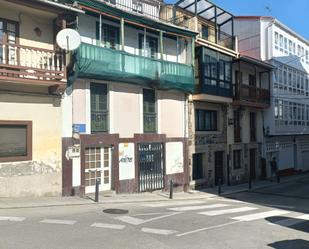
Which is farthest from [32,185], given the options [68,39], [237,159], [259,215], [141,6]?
[237,159]

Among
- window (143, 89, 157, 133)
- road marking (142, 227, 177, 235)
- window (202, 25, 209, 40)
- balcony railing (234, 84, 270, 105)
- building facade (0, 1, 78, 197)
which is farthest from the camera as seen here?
balcony railing (234, 84, 270, 105)

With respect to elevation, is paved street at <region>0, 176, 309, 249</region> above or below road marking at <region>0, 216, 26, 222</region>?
below

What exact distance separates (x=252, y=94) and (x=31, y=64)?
18.3m

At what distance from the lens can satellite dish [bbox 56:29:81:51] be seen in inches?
610

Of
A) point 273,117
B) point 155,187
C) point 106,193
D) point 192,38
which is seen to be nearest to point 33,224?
point 106,193

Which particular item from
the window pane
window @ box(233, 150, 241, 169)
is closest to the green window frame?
the window pane

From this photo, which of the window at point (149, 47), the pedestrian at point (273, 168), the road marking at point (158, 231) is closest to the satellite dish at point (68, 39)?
the window at point (149, 47)

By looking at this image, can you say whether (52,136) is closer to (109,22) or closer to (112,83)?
(112,83)

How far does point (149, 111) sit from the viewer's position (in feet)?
69.7

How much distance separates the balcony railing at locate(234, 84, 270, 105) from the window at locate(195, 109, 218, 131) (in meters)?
2.41

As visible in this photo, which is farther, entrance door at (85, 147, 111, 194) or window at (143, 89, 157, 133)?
window at (143, 89, 157, 133)

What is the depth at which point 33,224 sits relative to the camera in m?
10.5

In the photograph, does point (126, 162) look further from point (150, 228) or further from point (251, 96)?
point (251, 96)

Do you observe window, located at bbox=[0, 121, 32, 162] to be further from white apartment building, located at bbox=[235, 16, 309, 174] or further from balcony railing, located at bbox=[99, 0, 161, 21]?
white apartment building, located at bbox=[235, 16, 309, 174]
